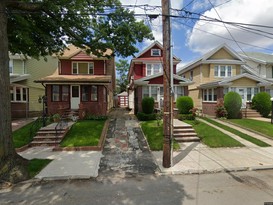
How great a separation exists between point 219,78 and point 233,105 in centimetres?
614

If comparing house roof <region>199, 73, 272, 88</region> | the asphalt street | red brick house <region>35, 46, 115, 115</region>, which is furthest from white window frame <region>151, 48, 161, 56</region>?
the asphalt street

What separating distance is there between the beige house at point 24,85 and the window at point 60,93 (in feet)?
13.2

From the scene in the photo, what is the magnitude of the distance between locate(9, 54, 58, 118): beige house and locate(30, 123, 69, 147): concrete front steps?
31.4 ft

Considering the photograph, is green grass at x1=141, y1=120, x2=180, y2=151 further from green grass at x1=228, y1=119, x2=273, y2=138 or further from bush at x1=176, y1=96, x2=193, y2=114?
green grass at x1=228, y1=119, x2=273, y2=138

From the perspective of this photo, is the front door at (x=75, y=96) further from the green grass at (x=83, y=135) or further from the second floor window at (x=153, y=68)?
the second floor window at (x=153, y=68)

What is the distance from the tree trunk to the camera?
19.2 ft

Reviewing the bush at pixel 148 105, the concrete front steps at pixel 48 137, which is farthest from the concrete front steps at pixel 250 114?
the concrete front steps at pixel 48 137

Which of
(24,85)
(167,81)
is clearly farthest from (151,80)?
Result: (24,85)

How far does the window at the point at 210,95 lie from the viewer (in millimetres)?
20344

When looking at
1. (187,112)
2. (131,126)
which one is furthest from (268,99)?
(131,126)

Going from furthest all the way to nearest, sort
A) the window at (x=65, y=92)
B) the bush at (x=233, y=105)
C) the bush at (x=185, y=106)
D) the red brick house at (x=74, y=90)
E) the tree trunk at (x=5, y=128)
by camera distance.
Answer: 1. the window at (x=65, y=92)
2. the bush at (x=233, y=105)
3. the red brick house at (x=74, y=90)
4. the bush at (x=185, y=106)
5. the tree trunk at (x=5, y=128)

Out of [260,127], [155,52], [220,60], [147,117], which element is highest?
[155,52]

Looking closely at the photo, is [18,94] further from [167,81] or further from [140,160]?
[167,81]

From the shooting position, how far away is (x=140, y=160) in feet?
26.0
